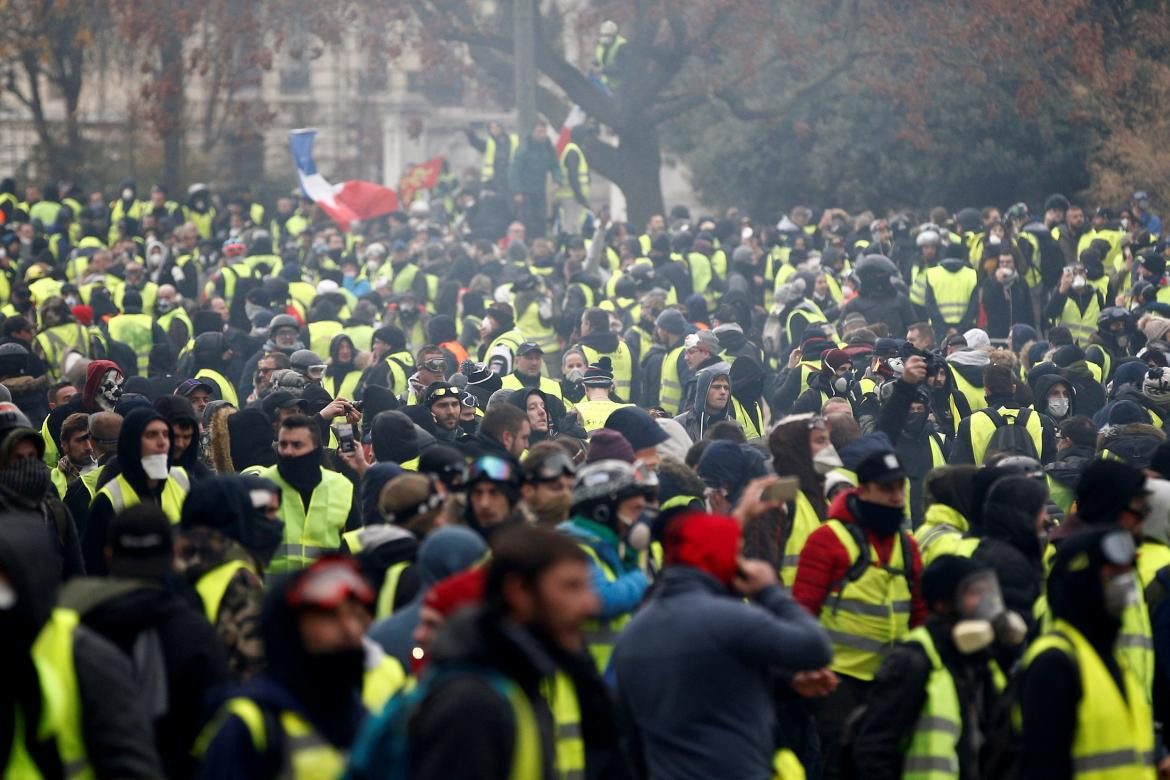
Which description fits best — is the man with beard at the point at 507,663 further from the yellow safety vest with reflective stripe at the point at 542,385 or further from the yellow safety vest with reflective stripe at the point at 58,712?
the yellow safety vest with reflective stripe at the point at 542,385

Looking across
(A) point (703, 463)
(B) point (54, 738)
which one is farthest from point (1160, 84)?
(B) point (54, 738)

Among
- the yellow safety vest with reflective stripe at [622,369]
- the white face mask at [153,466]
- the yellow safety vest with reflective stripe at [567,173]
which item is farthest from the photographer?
the yellow safety vest with reflective stripe at [567,173]

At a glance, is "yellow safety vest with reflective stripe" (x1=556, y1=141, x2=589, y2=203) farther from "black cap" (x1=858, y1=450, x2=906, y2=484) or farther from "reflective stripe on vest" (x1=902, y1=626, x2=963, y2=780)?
"reflective stripe on vest" (x1=902, y1=626, x2=963, y2=780)

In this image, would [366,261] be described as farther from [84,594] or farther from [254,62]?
[84,594]

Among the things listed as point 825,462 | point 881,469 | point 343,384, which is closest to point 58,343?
point 343,384

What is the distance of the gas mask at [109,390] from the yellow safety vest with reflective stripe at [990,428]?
5.24 metres

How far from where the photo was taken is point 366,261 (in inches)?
997

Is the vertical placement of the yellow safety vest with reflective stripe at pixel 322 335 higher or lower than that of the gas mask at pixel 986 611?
lower

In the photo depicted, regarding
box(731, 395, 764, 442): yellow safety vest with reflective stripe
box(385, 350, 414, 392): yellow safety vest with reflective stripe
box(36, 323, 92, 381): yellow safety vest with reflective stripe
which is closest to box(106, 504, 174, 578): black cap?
box(731, 395, 764, 442): yellow safety vest with reflective stripe

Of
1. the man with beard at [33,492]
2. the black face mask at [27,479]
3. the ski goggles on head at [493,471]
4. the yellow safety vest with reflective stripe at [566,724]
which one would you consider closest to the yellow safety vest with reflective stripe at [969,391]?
the ski goggles on head at [493,471]

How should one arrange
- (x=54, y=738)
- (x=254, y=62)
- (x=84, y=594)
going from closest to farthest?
(x=54, y=738)
(x=84, y=594)
(x=254, y=62)

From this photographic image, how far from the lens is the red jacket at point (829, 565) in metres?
6.79

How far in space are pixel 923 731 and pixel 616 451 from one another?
2.75 meters

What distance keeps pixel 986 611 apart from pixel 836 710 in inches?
63.6
